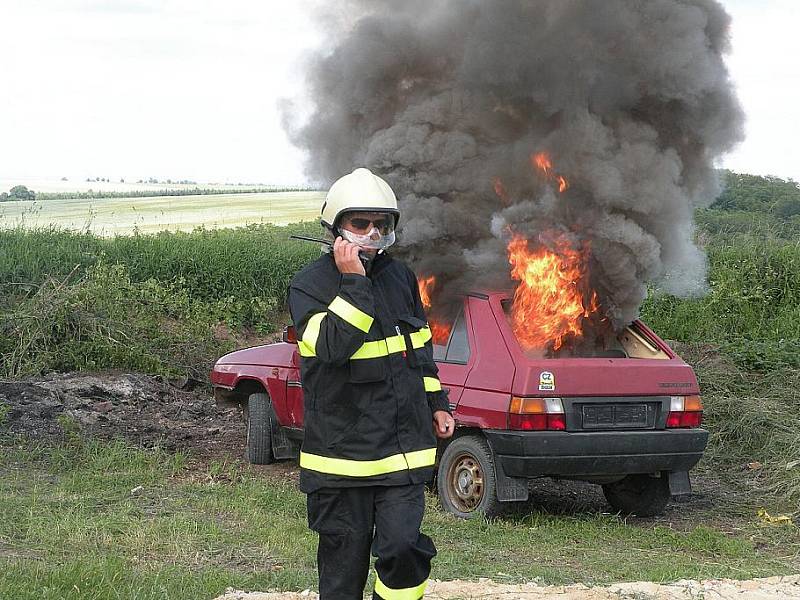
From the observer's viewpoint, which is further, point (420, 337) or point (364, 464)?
point (420, 337)

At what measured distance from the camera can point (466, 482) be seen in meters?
7.37

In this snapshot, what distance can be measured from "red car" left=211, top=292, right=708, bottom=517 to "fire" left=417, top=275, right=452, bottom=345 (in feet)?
0.27

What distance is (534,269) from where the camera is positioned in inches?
307

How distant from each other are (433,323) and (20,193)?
24.3 metres

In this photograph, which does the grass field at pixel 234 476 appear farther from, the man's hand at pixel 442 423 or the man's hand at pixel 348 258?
the man's hand at pixel 348 258

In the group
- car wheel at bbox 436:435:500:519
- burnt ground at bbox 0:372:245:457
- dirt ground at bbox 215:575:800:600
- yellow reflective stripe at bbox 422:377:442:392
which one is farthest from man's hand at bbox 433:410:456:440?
burnt ground at bbox 0:372:245:457

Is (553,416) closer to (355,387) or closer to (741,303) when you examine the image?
(355,387)

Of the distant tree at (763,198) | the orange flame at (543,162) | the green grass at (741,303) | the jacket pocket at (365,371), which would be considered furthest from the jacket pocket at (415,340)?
the distant tree at (763,198)

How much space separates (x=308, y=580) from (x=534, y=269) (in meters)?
3.28

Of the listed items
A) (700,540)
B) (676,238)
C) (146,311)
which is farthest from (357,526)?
(146,311)

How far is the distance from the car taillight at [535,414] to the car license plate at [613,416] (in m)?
0.24

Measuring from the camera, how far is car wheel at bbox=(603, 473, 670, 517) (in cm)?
784

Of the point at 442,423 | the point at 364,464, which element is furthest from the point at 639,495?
the point at 364,464

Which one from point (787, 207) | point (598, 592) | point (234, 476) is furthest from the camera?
point (787, 207)
